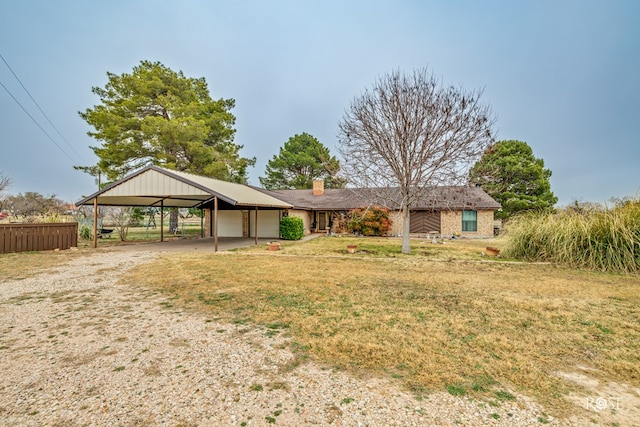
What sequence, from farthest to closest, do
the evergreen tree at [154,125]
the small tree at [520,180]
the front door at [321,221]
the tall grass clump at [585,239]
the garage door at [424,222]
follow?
the front door at [321,221] → the small tree at [520,180] → the garage door at [424,222] → the evergreen tree at [154,125] → the tall grass clump at [585,239]

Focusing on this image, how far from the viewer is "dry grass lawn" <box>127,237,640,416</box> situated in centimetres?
292

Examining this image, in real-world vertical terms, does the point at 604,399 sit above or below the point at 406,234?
below

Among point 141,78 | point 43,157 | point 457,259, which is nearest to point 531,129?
point 457,259

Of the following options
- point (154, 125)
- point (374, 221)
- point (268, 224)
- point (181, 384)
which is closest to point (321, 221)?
point (374, 221)

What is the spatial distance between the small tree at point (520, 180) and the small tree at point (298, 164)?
16064mm

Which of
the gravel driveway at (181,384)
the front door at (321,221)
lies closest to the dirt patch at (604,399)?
the gravel driveway at (181,384)

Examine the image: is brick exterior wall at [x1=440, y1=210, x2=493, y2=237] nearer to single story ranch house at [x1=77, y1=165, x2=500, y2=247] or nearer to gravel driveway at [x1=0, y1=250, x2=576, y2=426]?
single story ranch house at [x1=77, y1=165, x2=500, y2=247]

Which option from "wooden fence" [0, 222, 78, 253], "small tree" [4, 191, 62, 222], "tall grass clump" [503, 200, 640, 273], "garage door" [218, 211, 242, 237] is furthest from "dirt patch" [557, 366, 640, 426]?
"small tree" [4, 191, 62, 222]

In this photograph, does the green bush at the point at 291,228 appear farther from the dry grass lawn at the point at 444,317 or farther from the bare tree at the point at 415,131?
the dry grass lawn at the point at 444,317

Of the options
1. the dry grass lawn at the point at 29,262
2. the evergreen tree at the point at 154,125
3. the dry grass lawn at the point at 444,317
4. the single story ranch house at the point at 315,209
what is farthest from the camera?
the evergreen tree at the point at 154,125

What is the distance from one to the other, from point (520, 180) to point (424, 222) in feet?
27.4

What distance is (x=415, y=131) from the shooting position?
11109mm

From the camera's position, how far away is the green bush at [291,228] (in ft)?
57.1

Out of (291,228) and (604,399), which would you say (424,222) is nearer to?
(291,228)
